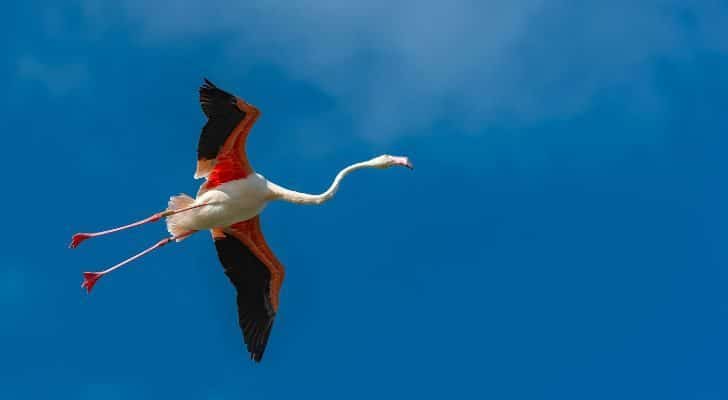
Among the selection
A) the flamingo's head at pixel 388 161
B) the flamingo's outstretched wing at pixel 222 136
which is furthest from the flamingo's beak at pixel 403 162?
the flamingo's outstretched wing at pixel 222 136

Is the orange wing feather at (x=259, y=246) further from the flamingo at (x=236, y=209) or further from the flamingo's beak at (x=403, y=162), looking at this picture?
the flamingo's beak at (x=403, y=162)

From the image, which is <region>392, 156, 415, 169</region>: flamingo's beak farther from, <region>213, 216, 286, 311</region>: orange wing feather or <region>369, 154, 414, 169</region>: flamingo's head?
<region>213, 216, 286, 311</region>: orange wing feather

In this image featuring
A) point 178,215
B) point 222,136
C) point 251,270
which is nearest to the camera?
point 222,136

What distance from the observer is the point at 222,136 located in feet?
108

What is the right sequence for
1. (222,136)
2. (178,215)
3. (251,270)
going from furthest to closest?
(251,270), (178,215), (222,136)

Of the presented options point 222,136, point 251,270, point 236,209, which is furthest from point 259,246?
point 222,136

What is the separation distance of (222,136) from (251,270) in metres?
3.50

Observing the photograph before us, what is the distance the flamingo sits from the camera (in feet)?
107

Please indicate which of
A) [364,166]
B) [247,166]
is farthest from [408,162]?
[247,166]

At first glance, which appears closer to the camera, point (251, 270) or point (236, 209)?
point (236, 209)

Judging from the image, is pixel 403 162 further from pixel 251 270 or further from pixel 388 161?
pixel 251 270

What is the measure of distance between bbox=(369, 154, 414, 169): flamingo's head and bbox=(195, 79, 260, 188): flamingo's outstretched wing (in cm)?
264

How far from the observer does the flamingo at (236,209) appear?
3262 cm

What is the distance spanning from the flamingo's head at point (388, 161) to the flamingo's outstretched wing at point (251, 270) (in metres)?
2.99
